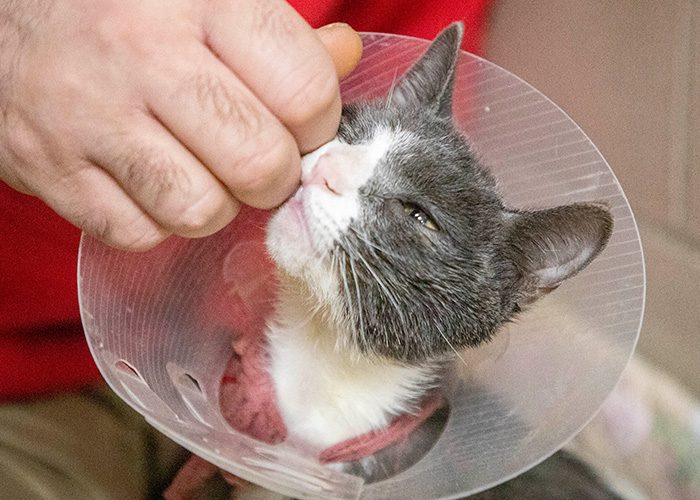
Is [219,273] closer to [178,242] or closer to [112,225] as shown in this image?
[178,242]

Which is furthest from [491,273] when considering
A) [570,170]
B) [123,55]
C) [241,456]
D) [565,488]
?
[565,488]

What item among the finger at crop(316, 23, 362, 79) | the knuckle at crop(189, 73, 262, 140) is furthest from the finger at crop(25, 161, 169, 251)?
the finger at crop(316, 23, 362, 79)

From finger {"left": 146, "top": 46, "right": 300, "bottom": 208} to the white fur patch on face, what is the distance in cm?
10

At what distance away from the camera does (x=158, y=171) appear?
0.50m

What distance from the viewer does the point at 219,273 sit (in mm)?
896

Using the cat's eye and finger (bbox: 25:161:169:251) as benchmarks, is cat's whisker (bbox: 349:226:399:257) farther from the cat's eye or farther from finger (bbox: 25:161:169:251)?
finger (bbox: 25:161:169:251)

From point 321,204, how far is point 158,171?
17 centimetres

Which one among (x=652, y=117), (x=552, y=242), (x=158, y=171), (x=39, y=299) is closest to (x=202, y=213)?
(x=158, y=171)

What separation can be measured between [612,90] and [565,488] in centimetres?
66

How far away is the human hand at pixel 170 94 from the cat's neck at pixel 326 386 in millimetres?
324

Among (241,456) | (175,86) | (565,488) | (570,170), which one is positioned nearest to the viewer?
(175,86)

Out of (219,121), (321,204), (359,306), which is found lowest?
(359,306)

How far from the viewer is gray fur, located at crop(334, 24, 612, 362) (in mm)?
649

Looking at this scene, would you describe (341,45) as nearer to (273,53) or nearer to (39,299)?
(273,53)
